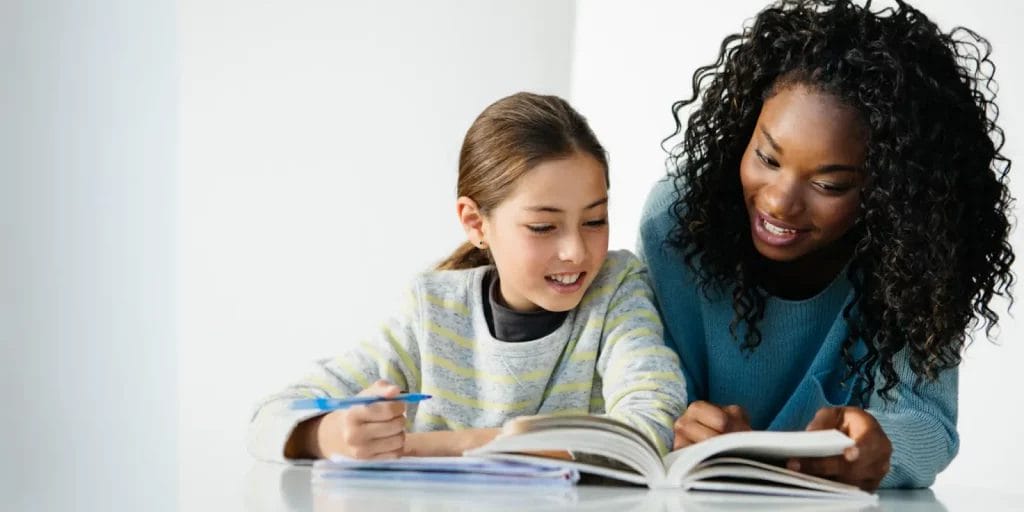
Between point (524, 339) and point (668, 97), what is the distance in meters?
2.51

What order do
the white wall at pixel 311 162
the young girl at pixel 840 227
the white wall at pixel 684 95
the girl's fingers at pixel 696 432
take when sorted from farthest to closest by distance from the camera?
1. the white wall at pixel 311 162
2. the white wall at pixel 684 95
3. the young girl at pixel 840 227
4. the girl's fingers at pixel 696 432

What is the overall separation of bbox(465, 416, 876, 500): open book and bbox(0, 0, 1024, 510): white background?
2339mm

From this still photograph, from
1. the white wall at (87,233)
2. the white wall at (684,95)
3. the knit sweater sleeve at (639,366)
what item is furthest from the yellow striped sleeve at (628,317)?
the white wall at (87,233)

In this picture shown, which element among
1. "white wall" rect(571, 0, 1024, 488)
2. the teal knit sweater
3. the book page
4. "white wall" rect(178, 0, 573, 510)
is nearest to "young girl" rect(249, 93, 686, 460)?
the teal knit sweater

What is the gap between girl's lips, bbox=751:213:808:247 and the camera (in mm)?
2000

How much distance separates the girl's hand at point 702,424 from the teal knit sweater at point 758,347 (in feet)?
1.39

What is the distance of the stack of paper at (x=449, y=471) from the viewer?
5.00ft

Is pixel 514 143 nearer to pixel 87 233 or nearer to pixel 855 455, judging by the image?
pixel 855 455

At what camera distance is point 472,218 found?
211 centimetres

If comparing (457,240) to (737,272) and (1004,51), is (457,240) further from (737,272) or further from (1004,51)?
(737,272)

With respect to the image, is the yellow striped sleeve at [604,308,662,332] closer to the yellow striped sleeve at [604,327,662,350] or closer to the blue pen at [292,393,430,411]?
the yellow striped sleeve at [604,327,662,350]

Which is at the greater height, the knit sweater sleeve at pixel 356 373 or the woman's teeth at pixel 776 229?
the woman's teeth at pixel 776 229

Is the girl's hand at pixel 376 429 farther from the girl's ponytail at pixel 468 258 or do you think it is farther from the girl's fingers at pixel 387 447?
the girl's ponytail at pixel 468 258

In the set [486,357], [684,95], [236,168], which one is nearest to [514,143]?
[486,357]
